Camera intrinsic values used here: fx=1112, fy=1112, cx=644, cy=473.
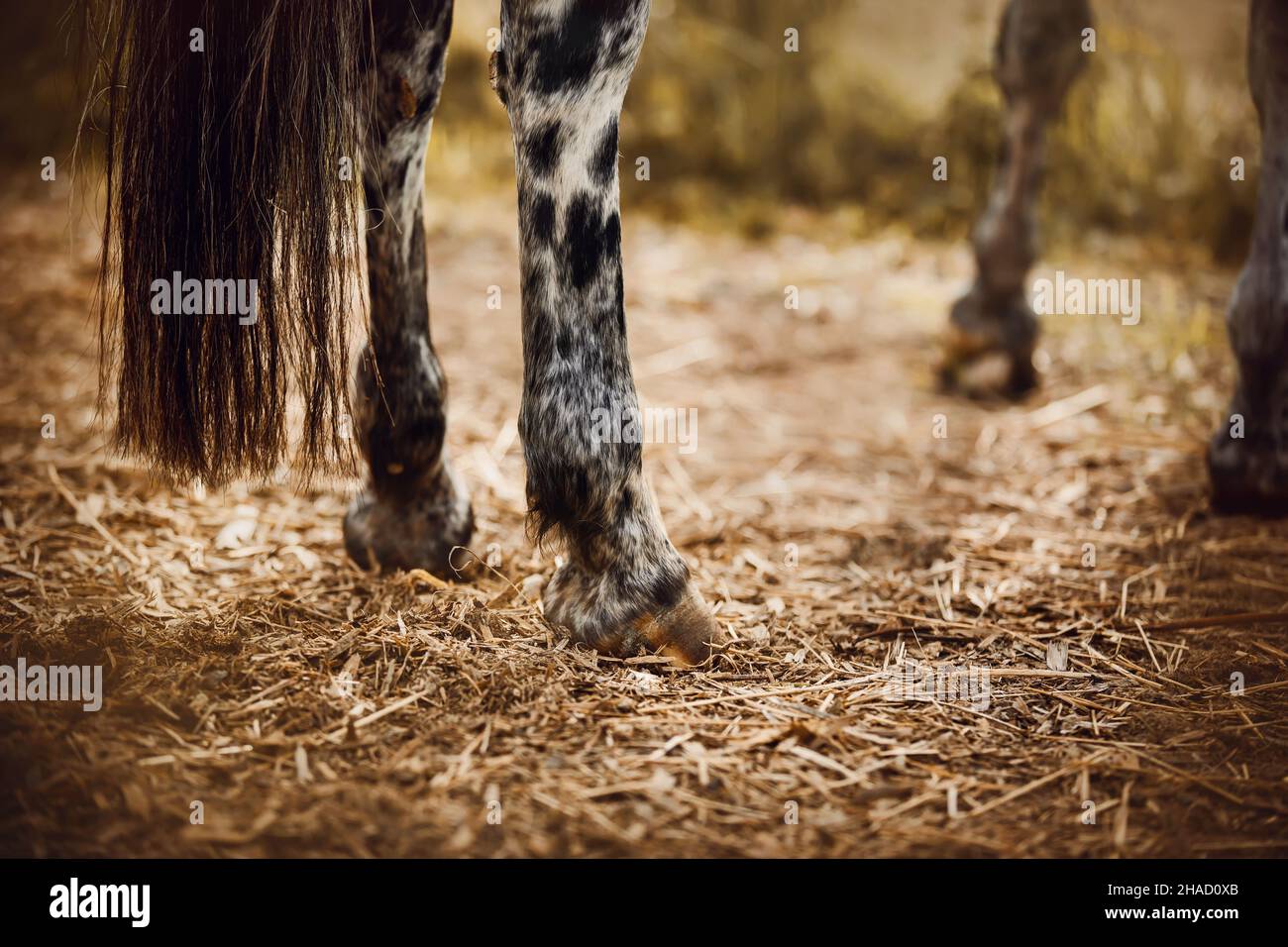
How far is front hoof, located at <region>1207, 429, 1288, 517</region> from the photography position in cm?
264

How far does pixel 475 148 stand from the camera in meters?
5.83

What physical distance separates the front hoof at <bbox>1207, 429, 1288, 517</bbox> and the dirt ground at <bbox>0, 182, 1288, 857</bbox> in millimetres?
58

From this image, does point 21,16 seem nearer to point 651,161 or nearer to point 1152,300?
point 651,161

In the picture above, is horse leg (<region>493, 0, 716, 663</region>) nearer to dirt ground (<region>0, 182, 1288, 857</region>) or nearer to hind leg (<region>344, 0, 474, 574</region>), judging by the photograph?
dirt ground (<region>0, 182, 1288, 857</region>)

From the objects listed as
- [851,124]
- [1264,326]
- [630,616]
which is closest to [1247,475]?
[1264,326]

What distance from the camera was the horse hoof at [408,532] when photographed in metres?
2.20

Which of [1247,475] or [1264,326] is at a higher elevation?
[1264,326]

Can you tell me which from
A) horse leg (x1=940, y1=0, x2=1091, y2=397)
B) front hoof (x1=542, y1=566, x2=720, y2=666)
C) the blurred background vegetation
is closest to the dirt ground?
front hoof (x1=542, y1=566, x2=720, y2=666)

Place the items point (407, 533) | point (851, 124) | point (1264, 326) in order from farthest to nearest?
point (851, 124) → point (1264, 326) → point (407, 533)

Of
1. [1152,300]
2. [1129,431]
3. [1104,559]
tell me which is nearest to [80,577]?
[1104,559]

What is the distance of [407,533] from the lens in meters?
2.21

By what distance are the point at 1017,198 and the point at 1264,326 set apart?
1.25 metres

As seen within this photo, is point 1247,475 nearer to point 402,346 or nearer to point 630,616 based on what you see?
point 630,616
